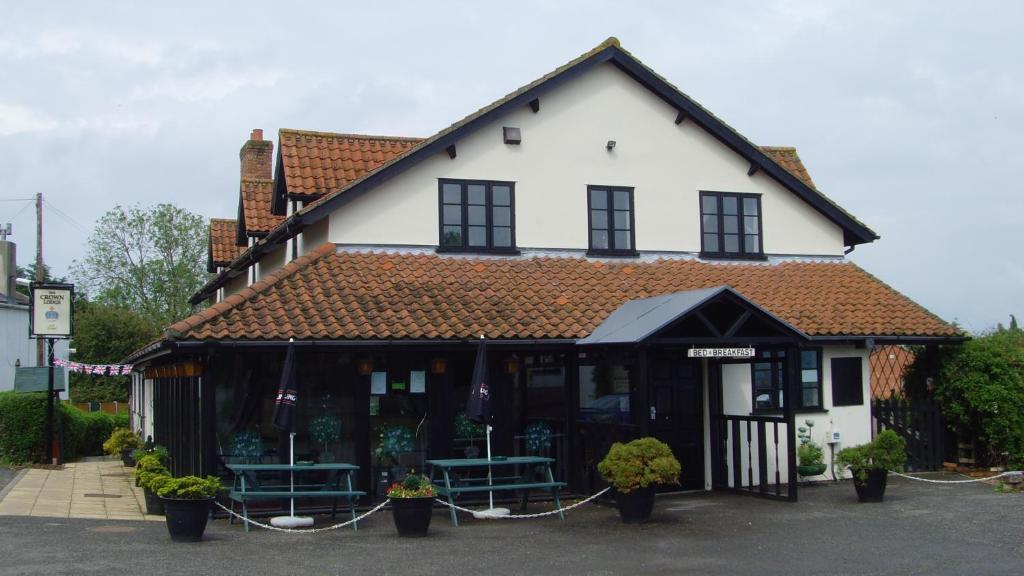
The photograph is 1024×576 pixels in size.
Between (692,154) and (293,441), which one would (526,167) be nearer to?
(692,154)

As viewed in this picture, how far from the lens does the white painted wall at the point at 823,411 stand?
17.9m

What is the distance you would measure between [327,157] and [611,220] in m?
5.20

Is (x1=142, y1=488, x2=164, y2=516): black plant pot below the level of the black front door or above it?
below

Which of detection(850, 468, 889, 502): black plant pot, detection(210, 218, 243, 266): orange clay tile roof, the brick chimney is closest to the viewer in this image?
detection(850, 468, 889, 502): black plant pot

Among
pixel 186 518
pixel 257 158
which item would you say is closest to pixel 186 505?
pixel 186 518

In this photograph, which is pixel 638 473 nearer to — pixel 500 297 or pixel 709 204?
pixel 500 297

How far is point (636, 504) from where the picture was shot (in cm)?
1399

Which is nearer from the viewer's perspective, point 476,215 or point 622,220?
point 476,215

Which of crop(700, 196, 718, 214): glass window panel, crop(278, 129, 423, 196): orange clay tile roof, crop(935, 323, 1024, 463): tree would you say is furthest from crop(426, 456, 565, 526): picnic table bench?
crop(935, 323, 1024, 463): tree

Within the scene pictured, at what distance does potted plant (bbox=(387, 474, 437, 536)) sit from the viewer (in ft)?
43.0

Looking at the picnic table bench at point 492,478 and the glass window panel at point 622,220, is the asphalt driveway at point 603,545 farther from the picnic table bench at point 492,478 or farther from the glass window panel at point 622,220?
the glass window panel at point 622,220

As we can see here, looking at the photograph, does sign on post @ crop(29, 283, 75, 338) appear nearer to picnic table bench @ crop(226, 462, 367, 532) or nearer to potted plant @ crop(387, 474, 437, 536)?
picnic table bench @ crop(226, 462, 367, 532)

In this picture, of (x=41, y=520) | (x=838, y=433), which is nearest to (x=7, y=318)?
(x=41, y=520)

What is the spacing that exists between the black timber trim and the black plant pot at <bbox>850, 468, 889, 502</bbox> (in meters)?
6.41
